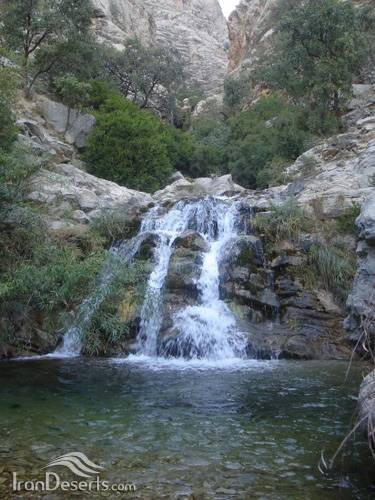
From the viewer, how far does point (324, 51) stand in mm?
22328

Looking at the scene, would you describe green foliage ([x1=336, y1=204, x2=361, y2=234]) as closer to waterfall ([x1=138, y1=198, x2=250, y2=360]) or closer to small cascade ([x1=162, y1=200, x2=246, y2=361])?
waterfall ([x1=138, y1=198, x2=250, y2=360])

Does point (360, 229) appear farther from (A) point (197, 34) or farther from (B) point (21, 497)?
(A) point (197, 34)

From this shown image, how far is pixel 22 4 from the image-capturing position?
24188 millimetres

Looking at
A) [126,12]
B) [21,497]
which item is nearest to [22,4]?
[21,497]

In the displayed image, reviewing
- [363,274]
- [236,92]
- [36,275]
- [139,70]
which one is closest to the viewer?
[363,274]

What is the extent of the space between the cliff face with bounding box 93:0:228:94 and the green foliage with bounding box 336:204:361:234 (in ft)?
125

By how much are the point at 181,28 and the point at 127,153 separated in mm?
63184

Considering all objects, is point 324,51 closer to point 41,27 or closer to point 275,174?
point 275,174

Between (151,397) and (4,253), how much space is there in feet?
19.3

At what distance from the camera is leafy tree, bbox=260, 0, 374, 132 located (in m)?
21.7

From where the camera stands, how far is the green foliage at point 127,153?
75.6 feet

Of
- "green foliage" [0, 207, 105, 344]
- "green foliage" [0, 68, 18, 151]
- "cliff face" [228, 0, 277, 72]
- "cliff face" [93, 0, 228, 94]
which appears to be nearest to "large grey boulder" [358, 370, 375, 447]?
"green foliage" [0, 207, 105, 344]

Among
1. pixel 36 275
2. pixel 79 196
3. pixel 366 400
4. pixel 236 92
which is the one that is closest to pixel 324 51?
pixel 79 196

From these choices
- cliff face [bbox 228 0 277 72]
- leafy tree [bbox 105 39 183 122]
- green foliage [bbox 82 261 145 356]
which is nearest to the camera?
green foliage [bbox 82 261 145 356]
